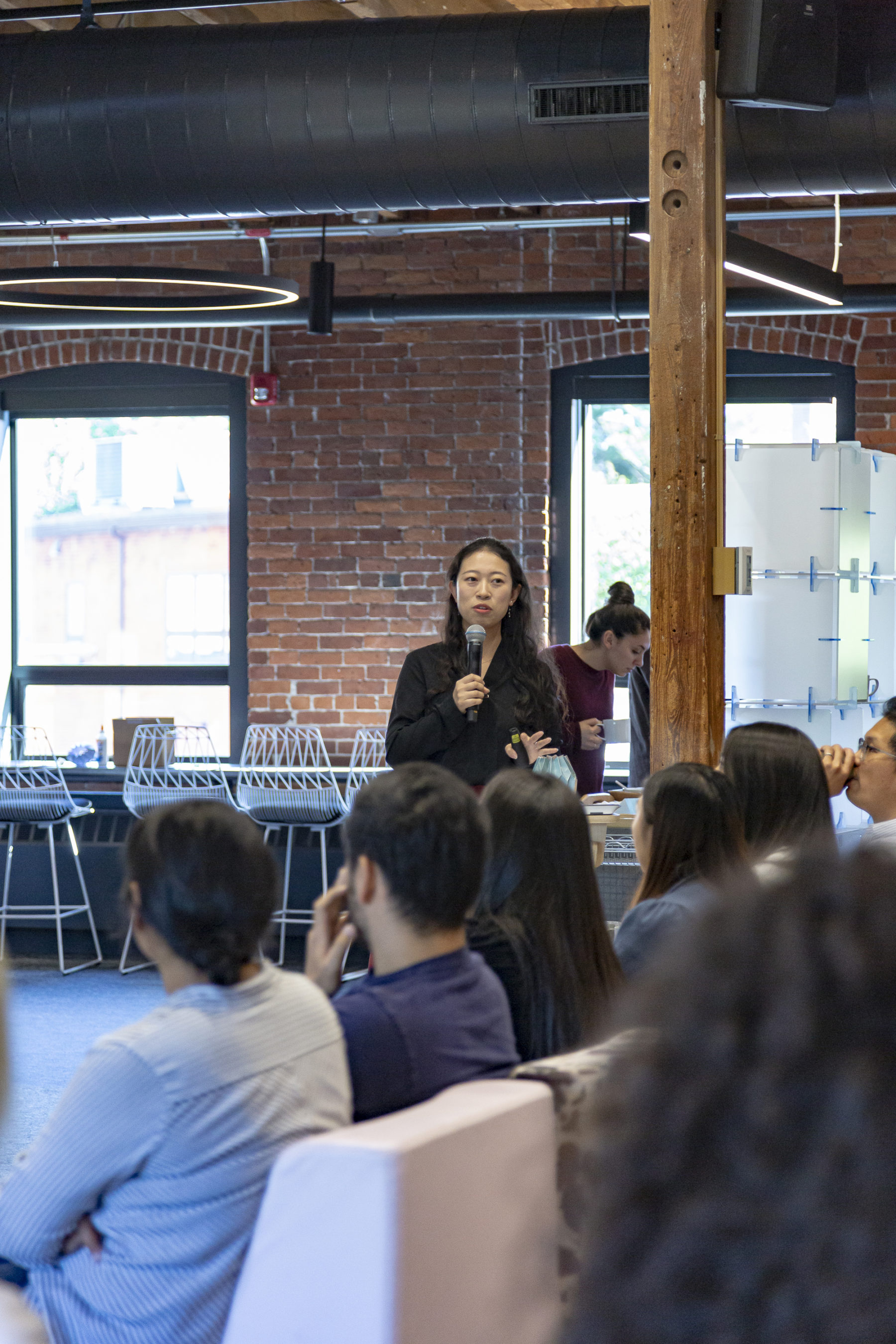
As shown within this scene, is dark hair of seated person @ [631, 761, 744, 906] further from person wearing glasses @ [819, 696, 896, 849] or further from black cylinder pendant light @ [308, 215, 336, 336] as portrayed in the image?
A: black cylinder pendant light @ [308, 215, 336, 336]

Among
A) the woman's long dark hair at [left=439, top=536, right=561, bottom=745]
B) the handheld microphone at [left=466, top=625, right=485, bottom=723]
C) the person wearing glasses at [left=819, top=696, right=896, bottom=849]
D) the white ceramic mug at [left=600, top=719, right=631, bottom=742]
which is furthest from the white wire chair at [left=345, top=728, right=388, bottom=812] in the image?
the person wearing glasses at [left=819, top=696, right=896, bottom=849]

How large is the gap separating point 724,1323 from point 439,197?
4.20m

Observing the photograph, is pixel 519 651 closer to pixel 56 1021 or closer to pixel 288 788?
pixel 56 1021

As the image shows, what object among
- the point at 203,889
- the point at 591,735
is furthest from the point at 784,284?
the point at 203,889

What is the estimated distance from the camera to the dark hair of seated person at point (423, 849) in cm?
172

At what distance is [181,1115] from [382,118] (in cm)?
332

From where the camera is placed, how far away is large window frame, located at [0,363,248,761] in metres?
7.35

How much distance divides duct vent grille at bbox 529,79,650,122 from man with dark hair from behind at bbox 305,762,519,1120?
9.02 ft

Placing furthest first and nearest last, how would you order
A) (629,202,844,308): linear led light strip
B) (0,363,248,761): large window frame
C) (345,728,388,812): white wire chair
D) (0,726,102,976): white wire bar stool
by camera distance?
(0,363,248,761): large window frame < (345,728,388,812): white wire chair < (0,726,102,976): white wire bar stool < (629,202,844,308): linear led light strip

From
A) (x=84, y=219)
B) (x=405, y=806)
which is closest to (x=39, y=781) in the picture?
(x=84, y=219)

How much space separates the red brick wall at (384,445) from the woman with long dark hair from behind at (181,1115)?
547 cm

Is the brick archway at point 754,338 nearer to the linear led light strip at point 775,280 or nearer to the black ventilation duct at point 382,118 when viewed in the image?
the linear led light strip at point 775,280

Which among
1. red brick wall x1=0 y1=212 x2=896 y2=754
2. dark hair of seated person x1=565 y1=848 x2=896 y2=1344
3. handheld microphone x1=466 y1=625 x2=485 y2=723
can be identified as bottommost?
dark hair of seated person x1=565 y1=848 x2=896 y2=1344

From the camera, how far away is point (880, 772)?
9.87 ft
